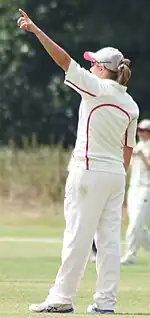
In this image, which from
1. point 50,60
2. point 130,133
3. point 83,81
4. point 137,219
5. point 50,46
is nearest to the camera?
point 50,46

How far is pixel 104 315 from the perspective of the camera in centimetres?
916

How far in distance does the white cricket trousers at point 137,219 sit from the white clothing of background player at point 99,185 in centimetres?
611

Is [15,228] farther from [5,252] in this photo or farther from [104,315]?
[104,315]

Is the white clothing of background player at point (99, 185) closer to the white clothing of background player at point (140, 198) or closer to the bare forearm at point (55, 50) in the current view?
the bare forearm at point (55, 50)

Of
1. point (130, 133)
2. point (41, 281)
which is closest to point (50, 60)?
point (41, 281)

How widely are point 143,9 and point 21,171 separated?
13.7 meters

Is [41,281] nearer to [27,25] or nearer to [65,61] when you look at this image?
[65,61]

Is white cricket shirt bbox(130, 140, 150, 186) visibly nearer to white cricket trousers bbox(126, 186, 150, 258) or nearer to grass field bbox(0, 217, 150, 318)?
white cricket trousers bbox(126, 186, 150, 258)

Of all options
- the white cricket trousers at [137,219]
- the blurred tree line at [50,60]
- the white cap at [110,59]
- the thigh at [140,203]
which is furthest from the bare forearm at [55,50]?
the blurred tree line at [50,60]

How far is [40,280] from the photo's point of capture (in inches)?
510

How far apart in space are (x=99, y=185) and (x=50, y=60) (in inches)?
1397

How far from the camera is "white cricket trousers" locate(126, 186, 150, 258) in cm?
1559

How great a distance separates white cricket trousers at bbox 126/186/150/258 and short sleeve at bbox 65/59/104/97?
6.66 m

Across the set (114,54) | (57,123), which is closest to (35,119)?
(57,123)
